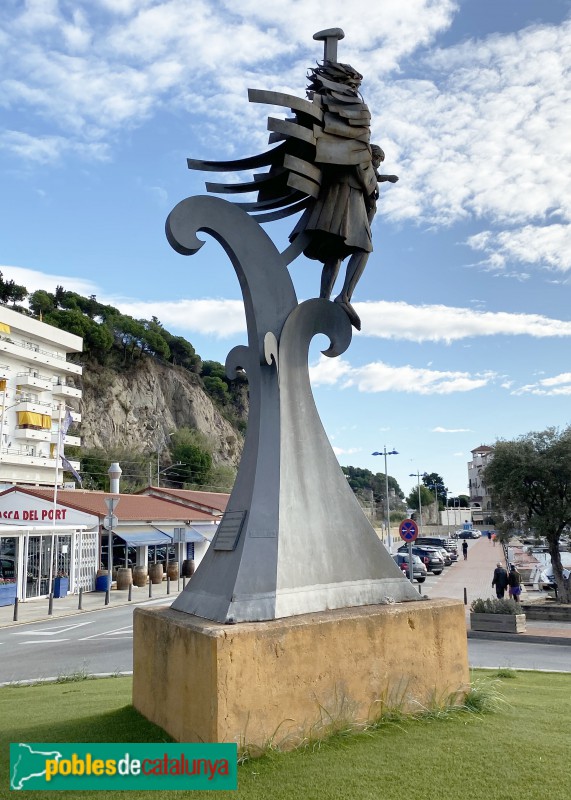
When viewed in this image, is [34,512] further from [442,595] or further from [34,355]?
[34,355]

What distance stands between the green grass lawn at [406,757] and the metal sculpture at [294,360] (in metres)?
1.21

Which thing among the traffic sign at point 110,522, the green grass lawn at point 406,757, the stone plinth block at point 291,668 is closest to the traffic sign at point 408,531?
the green grass lawn at point 406,757

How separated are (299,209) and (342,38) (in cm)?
204

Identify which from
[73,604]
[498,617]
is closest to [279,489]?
[498,617]

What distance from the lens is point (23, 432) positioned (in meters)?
49.7

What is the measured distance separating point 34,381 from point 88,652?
128 ft

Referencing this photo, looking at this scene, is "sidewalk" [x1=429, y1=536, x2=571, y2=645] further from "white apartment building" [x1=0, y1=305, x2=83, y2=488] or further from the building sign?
"white apartment building" [x1=0, y1=305, x2=83, y2=488]

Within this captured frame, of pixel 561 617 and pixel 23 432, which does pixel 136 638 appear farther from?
pixel 23 432

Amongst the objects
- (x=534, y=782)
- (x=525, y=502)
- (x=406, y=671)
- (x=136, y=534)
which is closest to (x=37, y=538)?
(x=136, y=534)

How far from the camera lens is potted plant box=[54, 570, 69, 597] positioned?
27031mm

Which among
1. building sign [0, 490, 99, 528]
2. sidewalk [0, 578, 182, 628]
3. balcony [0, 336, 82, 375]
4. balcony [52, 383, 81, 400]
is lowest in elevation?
sidewalk [0, 578, 182, 628]

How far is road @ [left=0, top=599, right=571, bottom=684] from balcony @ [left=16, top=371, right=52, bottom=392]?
33.3 metres

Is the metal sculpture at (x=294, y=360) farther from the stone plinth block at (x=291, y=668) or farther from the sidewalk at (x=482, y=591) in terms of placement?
the sidewalk at (x=482, y=591)

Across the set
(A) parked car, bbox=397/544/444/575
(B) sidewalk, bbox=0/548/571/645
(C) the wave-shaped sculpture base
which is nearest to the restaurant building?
(B) sidewalk, bbox=0/548/571/645
